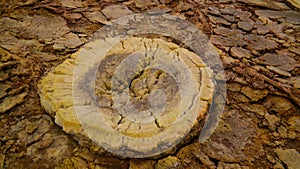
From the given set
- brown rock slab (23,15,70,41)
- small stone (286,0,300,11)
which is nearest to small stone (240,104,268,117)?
brown rock slab (23,15,70,41)

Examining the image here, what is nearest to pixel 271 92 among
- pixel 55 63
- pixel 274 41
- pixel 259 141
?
pixel 259 141

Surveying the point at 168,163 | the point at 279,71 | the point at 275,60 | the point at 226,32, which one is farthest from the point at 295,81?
the point at 168,163

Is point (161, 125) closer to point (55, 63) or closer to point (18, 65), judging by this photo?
point (55, 63)

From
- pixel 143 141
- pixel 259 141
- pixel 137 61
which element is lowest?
pixel 259 141

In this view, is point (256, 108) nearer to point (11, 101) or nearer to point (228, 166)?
point (228, 166)

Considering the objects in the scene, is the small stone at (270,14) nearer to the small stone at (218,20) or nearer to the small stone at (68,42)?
the small stone at (218,20)

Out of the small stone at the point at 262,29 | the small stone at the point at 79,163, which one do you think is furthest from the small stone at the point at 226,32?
the small stone at the point at 79,163
